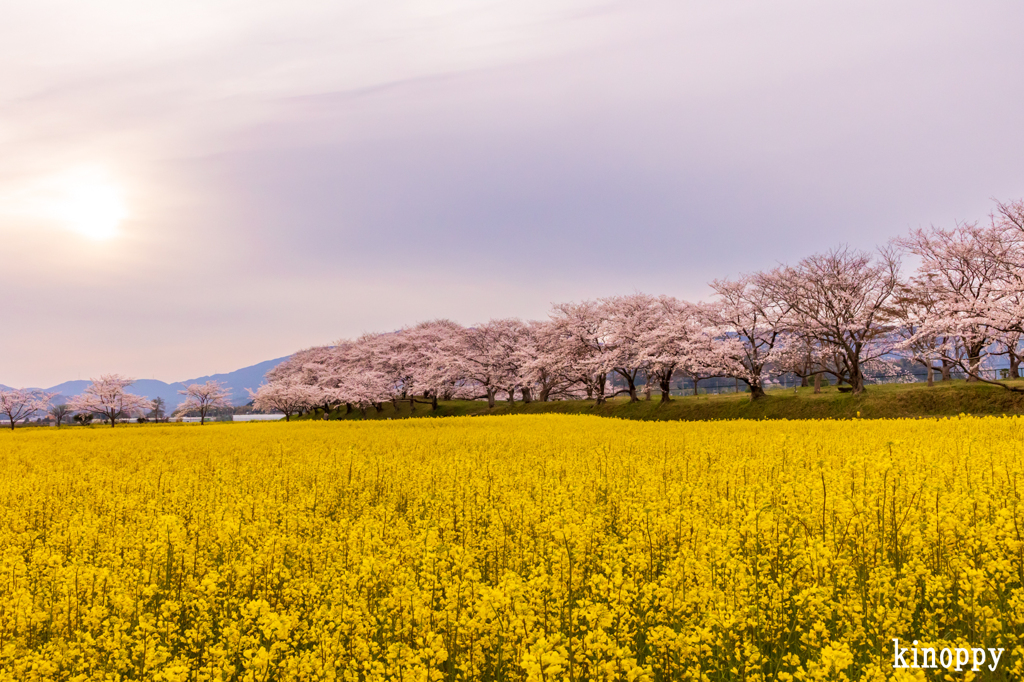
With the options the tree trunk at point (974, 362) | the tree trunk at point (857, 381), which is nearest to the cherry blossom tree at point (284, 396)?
the tree trunk at point (857, 381)

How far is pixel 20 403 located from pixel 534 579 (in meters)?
99.0

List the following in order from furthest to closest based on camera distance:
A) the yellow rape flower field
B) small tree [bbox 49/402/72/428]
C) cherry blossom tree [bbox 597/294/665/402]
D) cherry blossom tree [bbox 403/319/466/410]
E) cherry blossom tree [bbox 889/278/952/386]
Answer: small tree [bbox 49/402/72/428] → cherry blossom tree [bbox 403/319/466/410] → cherry blossom tree [bbox 597/294/665/402] → cherry blossom tree [bbox 889/278/952/386] → the yellow rape flower field

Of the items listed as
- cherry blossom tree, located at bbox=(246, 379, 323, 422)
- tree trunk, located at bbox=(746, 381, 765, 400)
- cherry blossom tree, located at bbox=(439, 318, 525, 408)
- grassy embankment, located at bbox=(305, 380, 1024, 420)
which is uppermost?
cherry blossom tree, located at bbox=(439, 318, 525, 408)

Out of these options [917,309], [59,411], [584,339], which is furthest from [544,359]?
[59,411]

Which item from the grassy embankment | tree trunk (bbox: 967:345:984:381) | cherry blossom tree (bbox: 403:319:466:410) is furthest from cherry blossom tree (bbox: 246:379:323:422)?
tree trunk (bbox: 967:345:984:381)

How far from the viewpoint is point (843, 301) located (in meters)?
36.6

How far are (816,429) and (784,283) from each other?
2615cm

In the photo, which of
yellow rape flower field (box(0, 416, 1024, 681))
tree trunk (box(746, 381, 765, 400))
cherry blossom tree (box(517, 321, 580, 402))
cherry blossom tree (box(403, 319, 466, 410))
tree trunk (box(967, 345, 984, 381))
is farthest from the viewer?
cherry blossom tree (box(403, 319, 466, 410))

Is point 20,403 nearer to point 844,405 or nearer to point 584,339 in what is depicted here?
point 584,339

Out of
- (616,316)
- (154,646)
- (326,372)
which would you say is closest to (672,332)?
(616,316)

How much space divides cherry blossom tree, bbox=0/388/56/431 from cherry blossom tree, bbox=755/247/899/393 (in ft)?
295

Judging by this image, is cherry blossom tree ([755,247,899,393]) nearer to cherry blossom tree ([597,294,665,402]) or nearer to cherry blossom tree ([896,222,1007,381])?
cherry blossom tree ([896,222,1007,381])

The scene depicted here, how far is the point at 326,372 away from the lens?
3287 inches

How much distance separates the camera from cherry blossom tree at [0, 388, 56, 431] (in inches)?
2864
